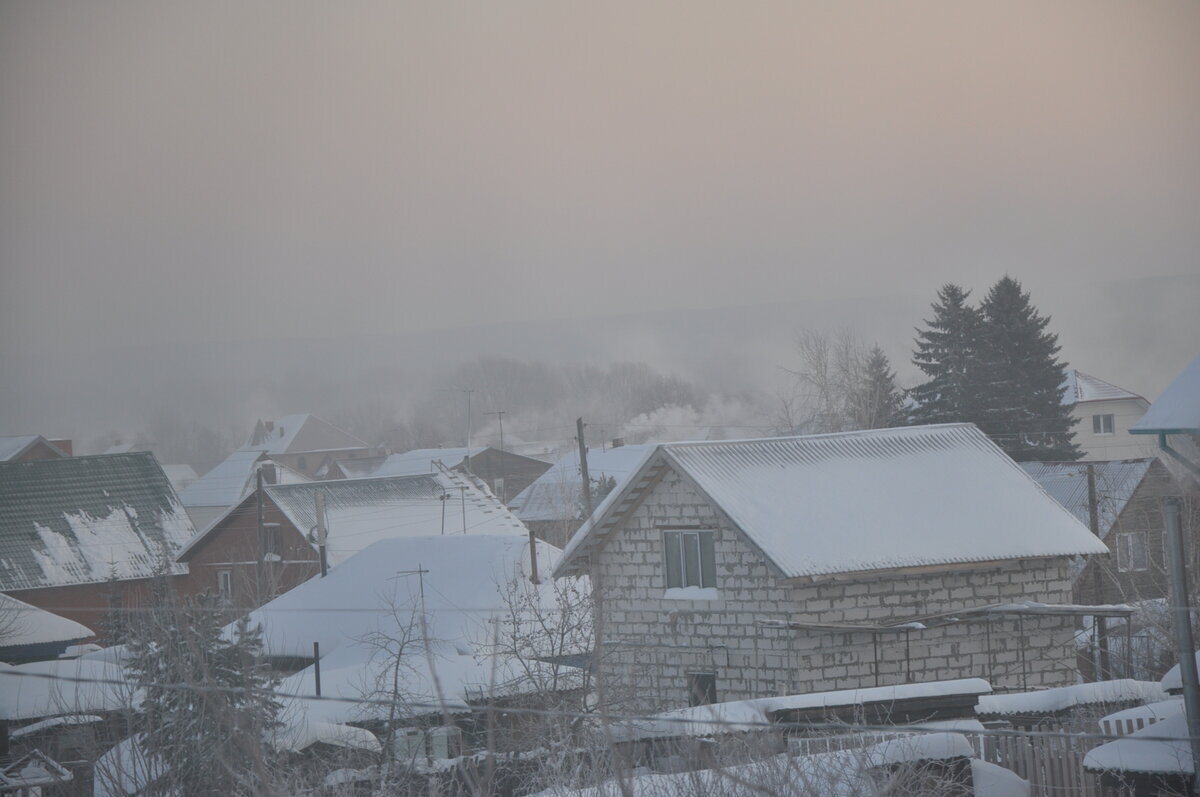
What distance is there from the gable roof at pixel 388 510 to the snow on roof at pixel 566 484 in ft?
22.7

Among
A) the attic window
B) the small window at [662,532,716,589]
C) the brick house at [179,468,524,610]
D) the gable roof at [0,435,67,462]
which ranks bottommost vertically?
the small window at [662,532,716,589]

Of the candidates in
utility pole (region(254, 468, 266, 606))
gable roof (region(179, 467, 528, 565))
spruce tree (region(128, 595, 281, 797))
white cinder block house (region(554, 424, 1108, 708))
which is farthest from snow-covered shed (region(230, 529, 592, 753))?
gable roof (region(179, 467, 528, 565))

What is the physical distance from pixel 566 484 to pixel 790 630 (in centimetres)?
3789

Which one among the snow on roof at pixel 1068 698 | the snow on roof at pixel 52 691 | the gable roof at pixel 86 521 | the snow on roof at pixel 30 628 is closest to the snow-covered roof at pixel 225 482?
the gable roof at pixel 86 521

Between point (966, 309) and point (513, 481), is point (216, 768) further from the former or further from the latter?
point (513, 481)

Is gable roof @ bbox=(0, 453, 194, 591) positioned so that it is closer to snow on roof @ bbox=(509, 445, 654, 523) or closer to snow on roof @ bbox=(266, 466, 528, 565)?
snow on roof @ bbox=(266, 466, 528, 565)

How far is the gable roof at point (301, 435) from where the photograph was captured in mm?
82188

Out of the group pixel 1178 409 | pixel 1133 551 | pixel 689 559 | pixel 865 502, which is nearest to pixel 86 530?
pixel 689 559

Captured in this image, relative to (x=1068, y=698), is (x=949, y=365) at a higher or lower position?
higher

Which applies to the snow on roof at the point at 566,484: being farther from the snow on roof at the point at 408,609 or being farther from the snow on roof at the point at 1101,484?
the snow on roof at the point at 408,609

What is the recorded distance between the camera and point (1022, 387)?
154 feet

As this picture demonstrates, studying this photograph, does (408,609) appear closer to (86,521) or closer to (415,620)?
(415,620)

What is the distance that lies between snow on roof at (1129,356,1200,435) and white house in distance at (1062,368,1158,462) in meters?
38.4

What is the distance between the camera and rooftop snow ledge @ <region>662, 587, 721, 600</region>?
19.6 meters
